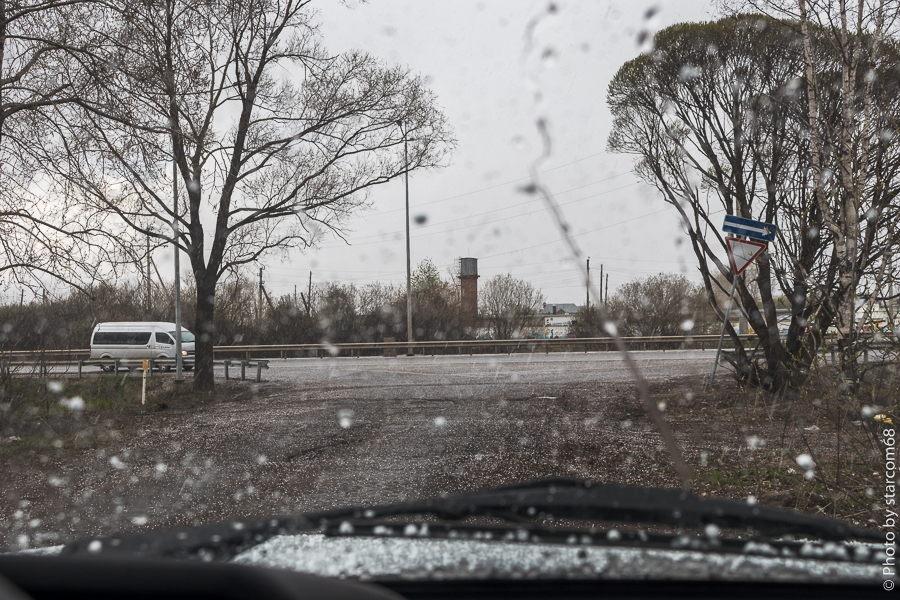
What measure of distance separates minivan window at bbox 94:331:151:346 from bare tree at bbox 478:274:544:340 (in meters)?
17.4

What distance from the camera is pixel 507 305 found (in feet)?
120

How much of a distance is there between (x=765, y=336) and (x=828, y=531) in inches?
385

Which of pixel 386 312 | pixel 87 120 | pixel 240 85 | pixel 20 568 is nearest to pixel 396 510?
pixel 20 568

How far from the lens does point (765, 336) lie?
10.7m

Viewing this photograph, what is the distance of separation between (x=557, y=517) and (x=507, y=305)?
3496 cm

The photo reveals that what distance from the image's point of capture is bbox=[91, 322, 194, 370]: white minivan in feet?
89.8

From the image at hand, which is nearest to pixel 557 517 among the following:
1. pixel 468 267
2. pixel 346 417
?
pixel 346 417

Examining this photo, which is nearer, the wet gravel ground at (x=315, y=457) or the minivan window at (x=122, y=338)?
the wet gravel ground at (x=315, y=457)

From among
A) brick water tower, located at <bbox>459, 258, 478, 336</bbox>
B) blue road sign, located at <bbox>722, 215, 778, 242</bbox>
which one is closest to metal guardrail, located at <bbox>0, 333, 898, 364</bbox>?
brick water tower, located at <bbox>459, 258, 478, 336</bbox>

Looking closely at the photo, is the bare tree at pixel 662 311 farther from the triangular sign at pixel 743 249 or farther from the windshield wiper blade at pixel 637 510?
the windshield wiper blade at pixel 637 510

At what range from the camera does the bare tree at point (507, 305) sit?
118ft

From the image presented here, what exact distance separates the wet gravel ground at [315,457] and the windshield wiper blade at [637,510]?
141 inches

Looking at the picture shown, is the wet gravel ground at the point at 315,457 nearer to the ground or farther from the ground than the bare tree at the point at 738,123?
nearer to the ground

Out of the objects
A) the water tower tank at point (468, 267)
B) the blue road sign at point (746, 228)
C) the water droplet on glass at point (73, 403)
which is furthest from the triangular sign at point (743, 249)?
the water tower tank at point (468, 267)
